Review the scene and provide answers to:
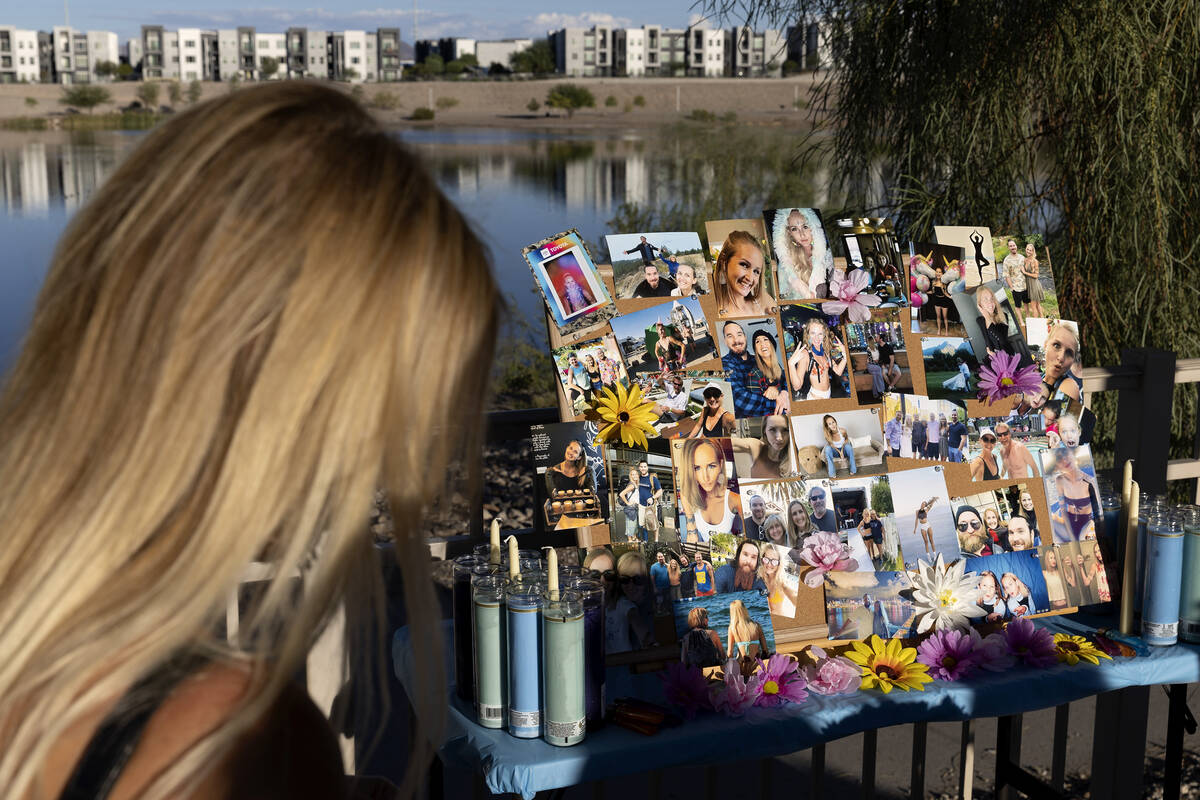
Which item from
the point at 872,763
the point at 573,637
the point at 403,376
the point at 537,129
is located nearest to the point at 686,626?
the point at 573,637

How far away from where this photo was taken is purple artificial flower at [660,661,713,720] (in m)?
1.61

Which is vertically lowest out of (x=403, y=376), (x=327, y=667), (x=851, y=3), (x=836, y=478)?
(x=327, y=667)

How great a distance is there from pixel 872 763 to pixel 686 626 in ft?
2.34

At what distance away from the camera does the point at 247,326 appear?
625 millimetres

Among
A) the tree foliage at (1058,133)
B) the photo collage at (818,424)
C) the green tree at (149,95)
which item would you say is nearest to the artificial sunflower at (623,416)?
the photo collage at (818,424)

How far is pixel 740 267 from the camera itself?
6.36ft

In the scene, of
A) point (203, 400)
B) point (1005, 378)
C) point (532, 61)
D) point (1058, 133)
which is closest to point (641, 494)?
point (1005, 378)

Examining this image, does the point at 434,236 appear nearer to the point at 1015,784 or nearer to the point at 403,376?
the point at 403,376

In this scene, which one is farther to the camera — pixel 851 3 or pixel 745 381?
pixel 851 3

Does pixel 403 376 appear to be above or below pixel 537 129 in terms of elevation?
below

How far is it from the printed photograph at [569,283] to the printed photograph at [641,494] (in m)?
0.23

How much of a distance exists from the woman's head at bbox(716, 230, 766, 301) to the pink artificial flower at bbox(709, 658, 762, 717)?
0.67m

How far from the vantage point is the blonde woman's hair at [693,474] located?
181 centimetres

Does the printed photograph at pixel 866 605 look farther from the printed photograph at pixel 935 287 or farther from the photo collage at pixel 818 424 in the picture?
the printed photograph at pixel 935 287
